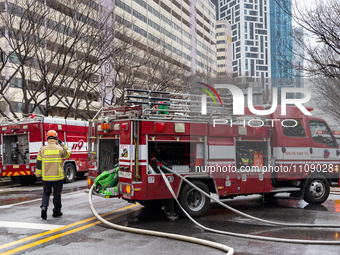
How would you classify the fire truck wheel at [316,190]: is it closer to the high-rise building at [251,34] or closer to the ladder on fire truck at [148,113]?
the ladder on fire truck at [148,113]

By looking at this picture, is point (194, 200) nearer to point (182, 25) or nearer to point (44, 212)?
point (44, 212)

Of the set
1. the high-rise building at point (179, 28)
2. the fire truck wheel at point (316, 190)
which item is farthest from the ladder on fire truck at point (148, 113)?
the high-rise building at point (179, 28)

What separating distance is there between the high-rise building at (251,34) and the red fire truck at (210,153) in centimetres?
16326

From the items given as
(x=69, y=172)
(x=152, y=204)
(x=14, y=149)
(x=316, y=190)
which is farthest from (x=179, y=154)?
(x=14, y=149)

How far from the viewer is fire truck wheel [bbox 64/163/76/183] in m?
15.6

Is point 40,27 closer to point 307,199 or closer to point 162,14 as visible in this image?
point 307,199

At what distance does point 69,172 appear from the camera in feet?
52.2

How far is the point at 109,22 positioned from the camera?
20047mm

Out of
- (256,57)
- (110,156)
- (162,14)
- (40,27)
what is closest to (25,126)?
(40,27)

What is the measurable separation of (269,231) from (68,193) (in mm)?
7404

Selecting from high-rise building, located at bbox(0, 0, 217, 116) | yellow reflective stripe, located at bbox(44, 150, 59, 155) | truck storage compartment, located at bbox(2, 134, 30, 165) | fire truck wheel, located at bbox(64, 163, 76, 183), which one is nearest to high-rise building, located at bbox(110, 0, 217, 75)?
high-rise building, located at bbox(0, 0, 217, 116)

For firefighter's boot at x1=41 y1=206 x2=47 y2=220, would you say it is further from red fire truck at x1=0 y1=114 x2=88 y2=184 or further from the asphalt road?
red fire truck at x1=0 y1=114 x2=88 y2=184

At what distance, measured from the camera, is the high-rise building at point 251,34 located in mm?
171750

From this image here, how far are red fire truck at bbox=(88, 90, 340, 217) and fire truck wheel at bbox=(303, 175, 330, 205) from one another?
0.08ft
